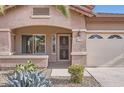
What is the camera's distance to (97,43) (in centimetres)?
2214

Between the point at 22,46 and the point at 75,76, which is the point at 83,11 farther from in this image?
the point at 75,76

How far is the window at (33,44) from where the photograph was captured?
25.0m

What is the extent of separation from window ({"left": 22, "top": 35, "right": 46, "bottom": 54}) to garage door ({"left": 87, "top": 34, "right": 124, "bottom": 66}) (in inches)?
187

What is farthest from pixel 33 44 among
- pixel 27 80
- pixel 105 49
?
pixel 27 80

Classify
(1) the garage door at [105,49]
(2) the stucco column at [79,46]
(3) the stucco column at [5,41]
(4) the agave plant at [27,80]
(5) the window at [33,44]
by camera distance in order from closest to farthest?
(4) the agave plant at [27,80]
(3) the stucco column at [5,41]
(2) the stucco column at [79,46]
(1) the garage door at [105,49]
(5) the window at [33,44]

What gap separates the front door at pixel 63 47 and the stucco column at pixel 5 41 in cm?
508

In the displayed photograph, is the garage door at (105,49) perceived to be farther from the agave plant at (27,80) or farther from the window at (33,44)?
the agave plant at (27,80)

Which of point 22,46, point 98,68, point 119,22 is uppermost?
point 119,22

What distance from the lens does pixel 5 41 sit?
70.3 feet

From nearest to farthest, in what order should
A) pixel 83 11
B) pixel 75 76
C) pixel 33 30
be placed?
pixel 75 76 → pixel 83 11 → pixel 33 30

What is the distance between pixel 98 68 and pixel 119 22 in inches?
148

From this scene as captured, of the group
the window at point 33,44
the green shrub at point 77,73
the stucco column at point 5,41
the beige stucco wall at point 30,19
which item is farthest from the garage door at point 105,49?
the green shrub at point 77,73
